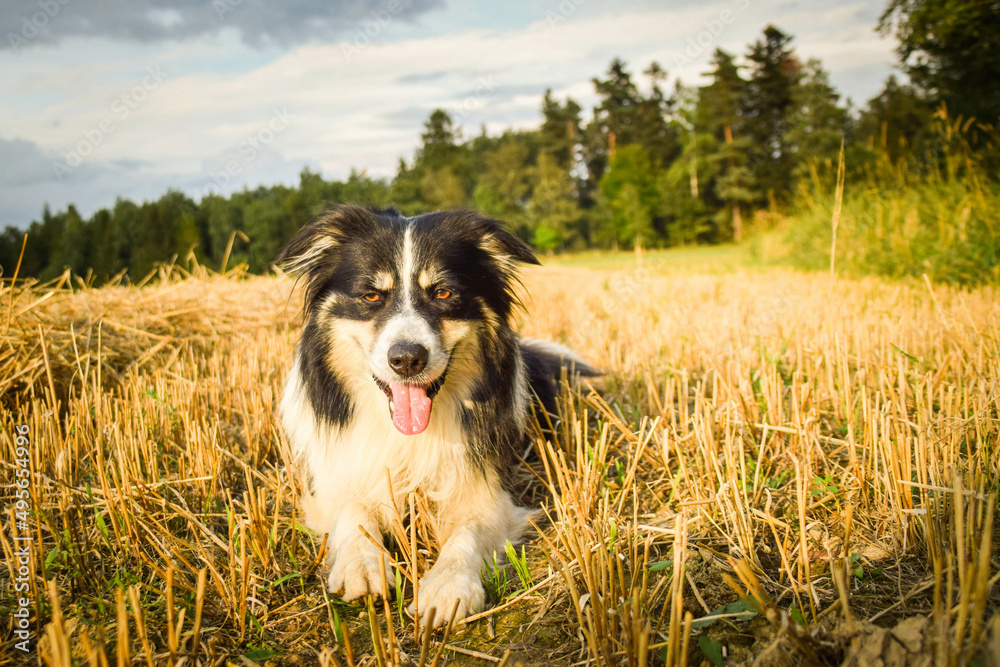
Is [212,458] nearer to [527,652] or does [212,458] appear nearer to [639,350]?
[527,652]

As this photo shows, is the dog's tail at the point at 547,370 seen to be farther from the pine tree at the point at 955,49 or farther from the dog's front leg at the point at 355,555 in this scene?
the pine tree at the point at 955,49

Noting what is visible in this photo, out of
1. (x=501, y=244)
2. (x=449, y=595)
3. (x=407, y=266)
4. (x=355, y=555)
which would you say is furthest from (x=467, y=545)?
(x=501, y=244)

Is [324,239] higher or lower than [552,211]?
lower

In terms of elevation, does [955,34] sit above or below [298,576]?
above

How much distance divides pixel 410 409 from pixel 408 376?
0.19 meters

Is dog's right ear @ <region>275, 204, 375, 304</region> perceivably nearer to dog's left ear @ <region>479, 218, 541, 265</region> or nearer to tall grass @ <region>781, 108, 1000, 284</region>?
dog's left ear @ <region>479, 218, 541, 265</region>

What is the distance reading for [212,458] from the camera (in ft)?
8.82

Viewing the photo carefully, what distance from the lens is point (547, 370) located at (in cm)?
372

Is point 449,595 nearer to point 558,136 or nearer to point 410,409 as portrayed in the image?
point 410,409

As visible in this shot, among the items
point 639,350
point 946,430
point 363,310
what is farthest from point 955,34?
point 363,310

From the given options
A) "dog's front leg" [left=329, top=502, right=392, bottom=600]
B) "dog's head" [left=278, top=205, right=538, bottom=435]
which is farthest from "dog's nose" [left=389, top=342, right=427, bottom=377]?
"dog's front leg" [left=329, top=502, right=392, bottom=600]

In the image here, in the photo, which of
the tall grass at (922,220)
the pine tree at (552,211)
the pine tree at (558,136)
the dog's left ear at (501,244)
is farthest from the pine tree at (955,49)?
the pine tree at (558,136)

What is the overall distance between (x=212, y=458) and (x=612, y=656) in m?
2.13

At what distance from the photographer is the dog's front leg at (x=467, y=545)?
190 cm
